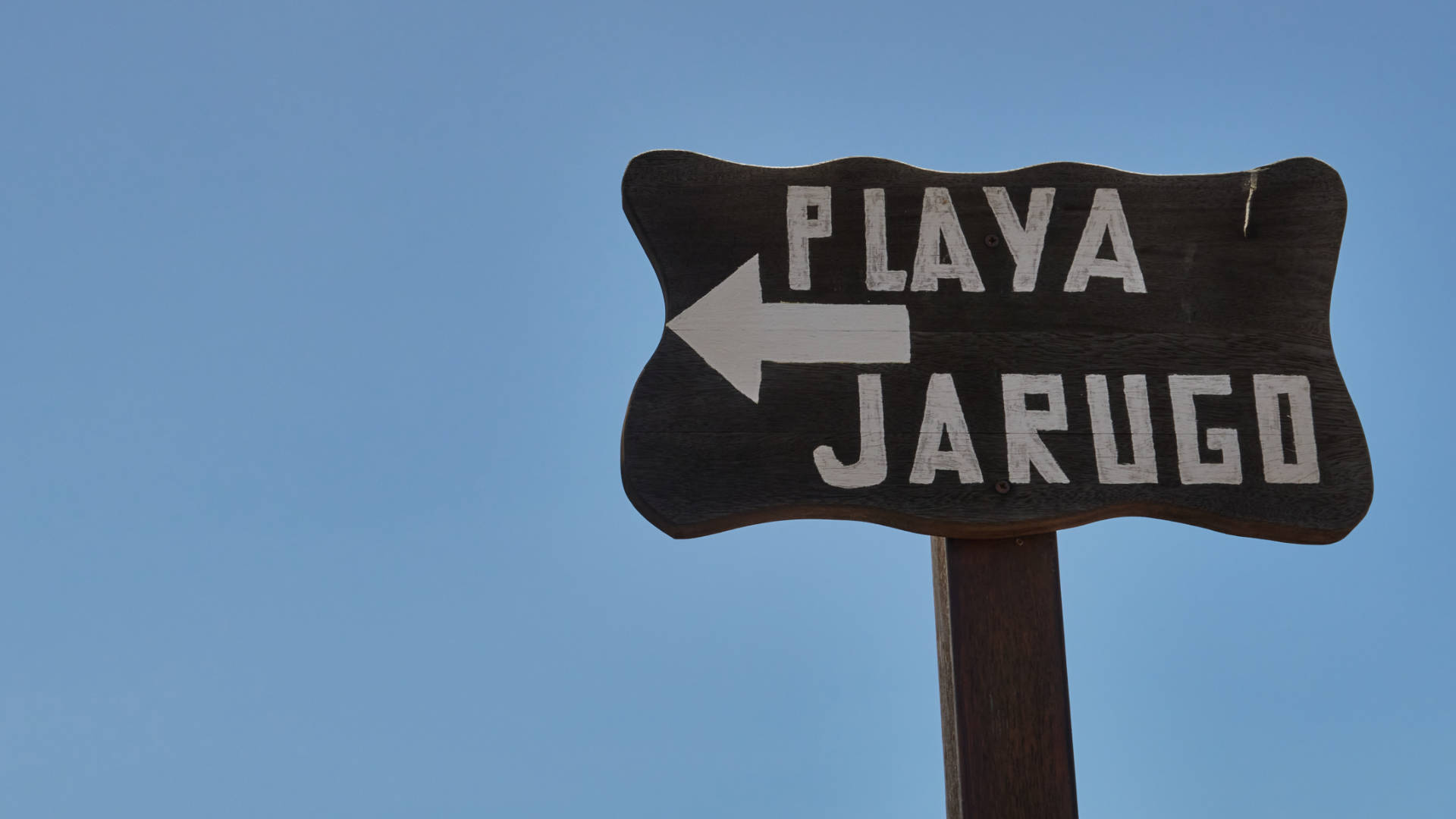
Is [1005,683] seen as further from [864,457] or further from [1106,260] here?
[1106,260]

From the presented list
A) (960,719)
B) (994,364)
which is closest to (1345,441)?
(994,364)

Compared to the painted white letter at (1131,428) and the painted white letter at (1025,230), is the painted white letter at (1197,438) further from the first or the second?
the painted white letter at (1025,230)

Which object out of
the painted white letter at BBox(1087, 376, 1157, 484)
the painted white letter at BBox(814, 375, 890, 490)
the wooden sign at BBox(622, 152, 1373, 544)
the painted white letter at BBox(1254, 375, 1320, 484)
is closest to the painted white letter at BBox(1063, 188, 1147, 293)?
the wooden sign at BBox(622, 152, 1373, 544)

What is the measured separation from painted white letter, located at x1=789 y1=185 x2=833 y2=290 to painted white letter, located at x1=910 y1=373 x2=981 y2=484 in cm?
37

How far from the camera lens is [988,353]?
9.83ft

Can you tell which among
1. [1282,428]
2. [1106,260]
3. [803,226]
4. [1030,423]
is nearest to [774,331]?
[803,226]

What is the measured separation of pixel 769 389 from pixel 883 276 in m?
0.39

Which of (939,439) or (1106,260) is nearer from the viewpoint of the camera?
(939,439)

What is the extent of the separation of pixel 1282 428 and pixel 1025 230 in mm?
730

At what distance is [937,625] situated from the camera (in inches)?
121

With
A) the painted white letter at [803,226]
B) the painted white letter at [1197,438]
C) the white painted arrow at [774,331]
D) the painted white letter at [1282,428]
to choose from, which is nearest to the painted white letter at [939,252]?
the white painted arrow at [774,331]

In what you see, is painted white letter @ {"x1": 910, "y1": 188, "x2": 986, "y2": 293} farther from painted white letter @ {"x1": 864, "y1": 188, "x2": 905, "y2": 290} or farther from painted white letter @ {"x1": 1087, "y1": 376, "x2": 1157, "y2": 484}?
painted white letter @ {"x1": 1087, "y1": 376, "x2": 1157, "y2": 484}

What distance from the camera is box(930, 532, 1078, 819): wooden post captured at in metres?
2.76

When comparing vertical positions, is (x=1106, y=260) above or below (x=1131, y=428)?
above
